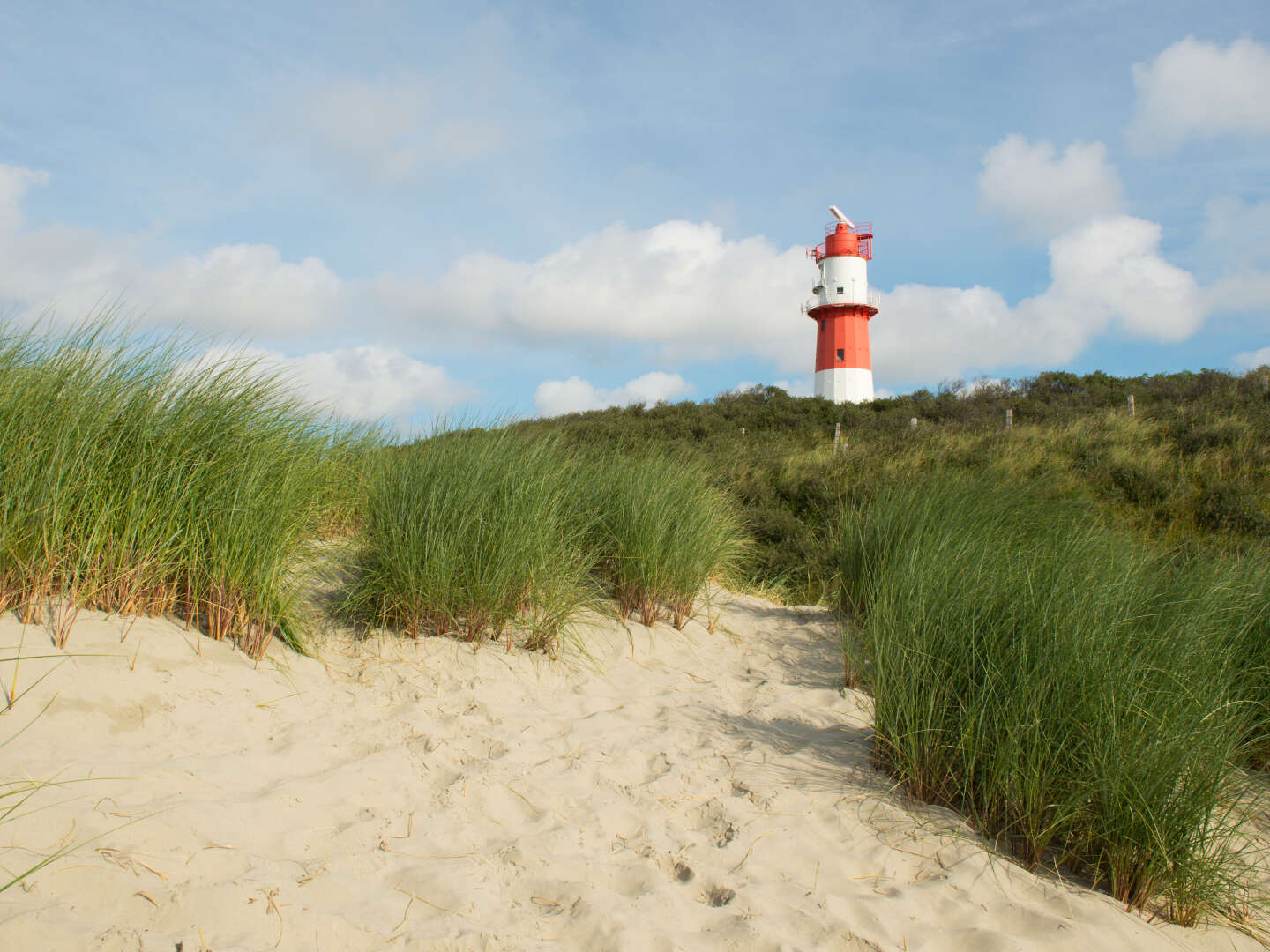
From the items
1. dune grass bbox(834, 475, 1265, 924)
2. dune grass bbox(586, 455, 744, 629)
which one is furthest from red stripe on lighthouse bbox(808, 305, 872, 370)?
dune grass bbox(834, 475, 1265, 924)

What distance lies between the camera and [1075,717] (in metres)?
2.62

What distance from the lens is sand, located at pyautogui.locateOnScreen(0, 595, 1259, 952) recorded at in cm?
196

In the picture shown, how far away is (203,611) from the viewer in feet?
10.9

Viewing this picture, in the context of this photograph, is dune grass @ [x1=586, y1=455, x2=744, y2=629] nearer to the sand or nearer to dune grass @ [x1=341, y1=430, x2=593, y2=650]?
dune grass @ [x1=341, y1=430, x2=593, y2=650]

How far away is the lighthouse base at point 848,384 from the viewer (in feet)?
84.7

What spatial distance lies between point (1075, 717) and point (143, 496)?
146 inches

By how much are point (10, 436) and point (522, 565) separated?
88.8 inches

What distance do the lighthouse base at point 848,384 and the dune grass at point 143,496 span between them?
23.8 metres

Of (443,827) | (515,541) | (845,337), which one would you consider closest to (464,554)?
(515,541)

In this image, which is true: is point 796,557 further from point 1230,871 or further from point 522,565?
point 1230,871

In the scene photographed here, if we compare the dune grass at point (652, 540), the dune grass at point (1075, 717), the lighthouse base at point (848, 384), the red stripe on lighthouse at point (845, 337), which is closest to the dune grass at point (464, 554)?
the dune grass at point (652, 540)

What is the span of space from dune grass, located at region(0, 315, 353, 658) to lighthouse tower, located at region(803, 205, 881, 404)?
23.9 metres

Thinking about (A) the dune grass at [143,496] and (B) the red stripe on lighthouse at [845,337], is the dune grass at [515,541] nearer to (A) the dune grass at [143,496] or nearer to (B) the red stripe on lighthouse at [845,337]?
(A) the dune grass at [143,496]

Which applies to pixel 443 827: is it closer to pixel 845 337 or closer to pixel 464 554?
pixel 464 554
